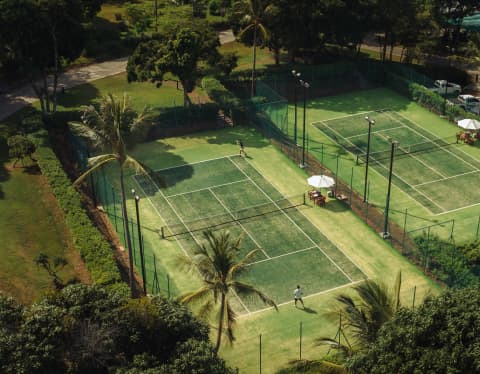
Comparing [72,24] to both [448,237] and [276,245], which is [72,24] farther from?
[448,237]

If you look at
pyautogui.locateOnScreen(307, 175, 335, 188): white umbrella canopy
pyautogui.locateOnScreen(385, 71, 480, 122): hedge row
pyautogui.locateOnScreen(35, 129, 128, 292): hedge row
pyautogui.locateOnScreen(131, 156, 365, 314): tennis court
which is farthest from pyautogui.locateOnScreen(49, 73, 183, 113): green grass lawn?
pyautogui.locateOnScreen(385, 71, 480, 122): hedge row

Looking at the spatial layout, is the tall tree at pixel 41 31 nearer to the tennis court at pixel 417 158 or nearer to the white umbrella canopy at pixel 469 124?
the tennis court at pixel 417 158

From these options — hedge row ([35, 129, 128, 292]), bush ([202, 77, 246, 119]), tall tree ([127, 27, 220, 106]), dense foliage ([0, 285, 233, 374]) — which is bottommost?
hedge row ([35, 129, 128, 292])

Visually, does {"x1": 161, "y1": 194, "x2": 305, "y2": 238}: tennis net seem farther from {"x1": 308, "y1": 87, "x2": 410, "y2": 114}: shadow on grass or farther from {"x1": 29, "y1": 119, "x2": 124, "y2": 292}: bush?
{"x1": 308, "y1": 87, "x2": 410, "y2": 114}: shadow on grass

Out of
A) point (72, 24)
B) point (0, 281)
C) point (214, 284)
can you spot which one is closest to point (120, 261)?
point (0, 281)

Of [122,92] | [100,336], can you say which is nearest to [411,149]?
[122,92]

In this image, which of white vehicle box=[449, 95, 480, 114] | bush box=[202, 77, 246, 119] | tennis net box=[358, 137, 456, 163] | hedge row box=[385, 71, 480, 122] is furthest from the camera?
white vehicle box=[449, 95, 480, 114]
